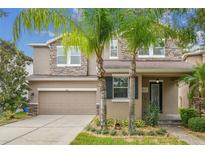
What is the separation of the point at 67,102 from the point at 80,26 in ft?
39.6

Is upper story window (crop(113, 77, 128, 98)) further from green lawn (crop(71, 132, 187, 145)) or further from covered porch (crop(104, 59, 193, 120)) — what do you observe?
green lawn (crop(71, 132, 187, 145))

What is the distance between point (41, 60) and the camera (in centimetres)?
2541

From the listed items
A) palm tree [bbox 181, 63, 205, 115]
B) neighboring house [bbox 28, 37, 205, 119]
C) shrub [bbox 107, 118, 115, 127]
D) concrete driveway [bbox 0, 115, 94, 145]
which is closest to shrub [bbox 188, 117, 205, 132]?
palm tree [bbox 181, 63, 205, 115]

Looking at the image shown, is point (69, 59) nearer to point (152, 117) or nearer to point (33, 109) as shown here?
point (33, 109)

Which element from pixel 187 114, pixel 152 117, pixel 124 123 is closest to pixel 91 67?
pixel 124 123

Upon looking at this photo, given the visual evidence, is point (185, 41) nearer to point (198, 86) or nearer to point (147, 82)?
point (198, 86)

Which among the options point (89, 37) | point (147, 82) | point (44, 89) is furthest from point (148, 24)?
point (44, 89)

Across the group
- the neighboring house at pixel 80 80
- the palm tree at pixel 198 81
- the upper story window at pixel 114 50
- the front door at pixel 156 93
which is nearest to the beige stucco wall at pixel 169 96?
the neighboring house at pixel 80 80

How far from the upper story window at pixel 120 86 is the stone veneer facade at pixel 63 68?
7.31 metres

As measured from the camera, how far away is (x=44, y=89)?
24.0m

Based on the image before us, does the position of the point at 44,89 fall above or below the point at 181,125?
above

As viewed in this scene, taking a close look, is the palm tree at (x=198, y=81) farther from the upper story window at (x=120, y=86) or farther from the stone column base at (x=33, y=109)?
the stone column base at (x=33, y=109)

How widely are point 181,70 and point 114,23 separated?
19.2 feet

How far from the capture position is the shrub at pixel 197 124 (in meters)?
A: 14.6
